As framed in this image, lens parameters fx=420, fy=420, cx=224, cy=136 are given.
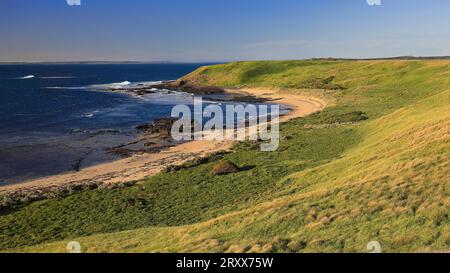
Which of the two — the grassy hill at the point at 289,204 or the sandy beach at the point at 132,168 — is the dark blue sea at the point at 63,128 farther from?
the grassy hill at the point at 289,204

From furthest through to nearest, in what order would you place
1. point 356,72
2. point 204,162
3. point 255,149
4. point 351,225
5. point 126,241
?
point 356,72
point 255,149
point 204,162
point 126,241
point 351,225

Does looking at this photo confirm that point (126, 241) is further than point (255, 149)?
No

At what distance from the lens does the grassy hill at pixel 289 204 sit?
17.4 meters

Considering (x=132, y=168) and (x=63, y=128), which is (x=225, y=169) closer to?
(x=132, y=168)

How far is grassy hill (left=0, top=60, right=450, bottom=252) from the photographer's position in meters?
17.4

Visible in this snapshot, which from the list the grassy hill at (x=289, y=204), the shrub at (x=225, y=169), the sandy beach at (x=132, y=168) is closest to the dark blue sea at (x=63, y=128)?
the sandy beach at (x=132, y=168)

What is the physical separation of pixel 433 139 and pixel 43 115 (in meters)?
77.2

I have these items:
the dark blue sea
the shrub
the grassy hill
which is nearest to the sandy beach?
the dark blue sea

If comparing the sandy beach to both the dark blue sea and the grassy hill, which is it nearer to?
the dark blue sea

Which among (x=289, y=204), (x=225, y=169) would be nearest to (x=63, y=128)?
(x=225, y=169)

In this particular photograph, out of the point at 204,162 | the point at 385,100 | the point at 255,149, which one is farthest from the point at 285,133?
the point at 385,100
